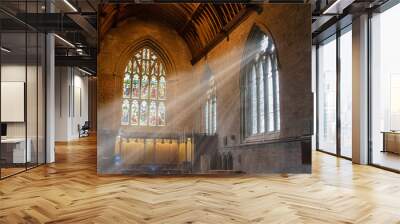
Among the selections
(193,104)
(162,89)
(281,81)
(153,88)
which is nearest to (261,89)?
(281,81)

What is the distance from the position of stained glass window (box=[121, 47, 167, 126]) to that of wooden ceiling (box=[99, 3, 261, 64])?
0.66 metres

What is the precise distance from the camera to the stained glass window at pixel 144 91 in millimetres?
6594

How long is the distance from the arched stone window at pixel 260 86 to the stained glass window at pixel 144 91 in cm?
153

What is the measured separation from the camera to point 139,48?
6.63 m

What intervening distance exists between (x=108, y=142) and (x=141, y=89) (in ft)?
3.69

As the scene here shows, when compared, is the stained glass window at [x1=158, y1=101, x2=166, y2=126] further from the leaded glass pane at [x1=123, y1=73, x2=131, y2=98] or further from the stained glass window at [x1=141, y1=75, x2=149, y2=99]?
the leaded glass pane at [x1=123, y1=73, x2=131, y2=98]

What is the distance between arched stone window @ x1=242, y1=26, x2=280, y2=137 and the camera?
6.73 m

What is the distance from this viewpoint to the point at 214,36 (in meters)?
6.84

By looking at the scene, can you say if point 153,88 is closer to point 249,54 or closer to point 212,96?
point 212,96

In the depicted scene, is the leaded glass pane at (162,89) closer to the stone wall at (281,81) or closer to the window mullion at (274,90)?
the stone wall at (281,81)

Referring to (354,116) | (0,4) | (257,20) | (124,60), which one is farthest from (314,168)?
(0,4)

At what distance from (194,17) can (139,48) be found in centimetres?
118

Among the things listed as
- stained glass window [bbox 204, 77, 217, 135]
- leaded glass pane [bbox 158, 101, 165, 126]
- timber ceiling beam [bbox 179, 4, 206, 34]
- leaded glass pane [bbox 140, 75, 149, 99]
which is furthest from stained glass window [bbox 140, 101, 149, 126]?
timber ceiling beam [bbox 179, 4, 206, 34]

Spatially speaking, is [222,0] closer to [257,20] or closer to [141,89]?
[257,20]
